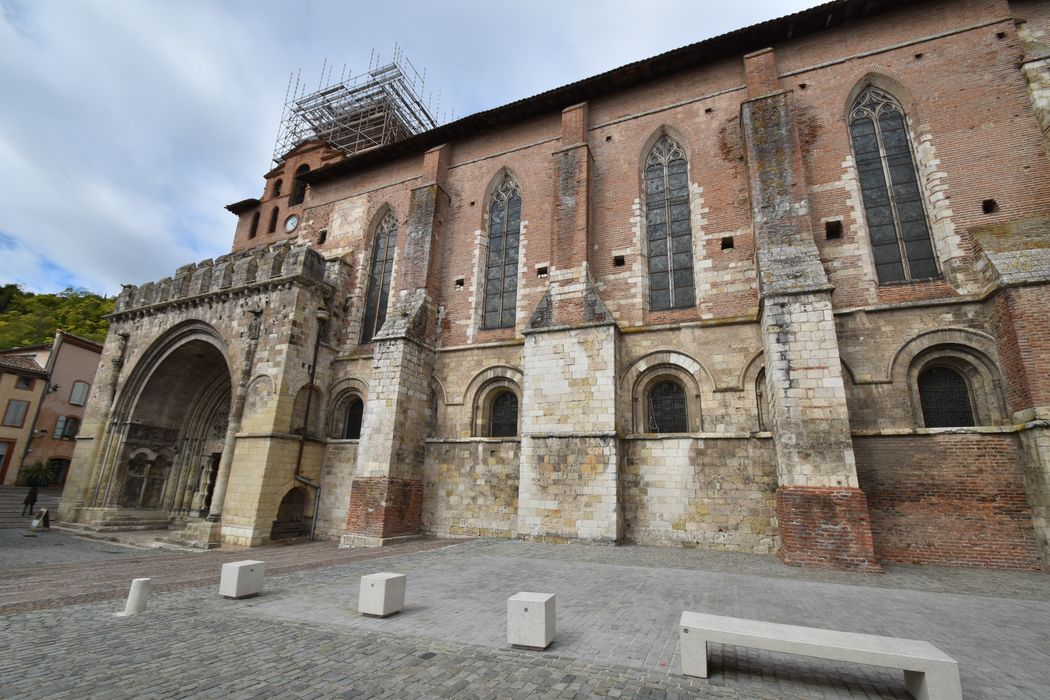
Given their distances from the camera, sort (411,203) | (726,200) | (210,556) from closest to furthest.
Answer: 1. (210,556)
2. (726,200)
3. (411,203)

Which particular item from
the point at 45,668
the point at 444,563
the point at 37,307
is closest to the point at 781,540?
the point at 444,563

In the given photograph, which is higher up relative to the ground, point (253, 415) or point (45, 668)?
point (253, 415)

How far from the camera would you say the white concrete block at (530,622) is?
14.3 feet

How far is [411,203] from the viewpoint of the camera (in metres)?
16.2

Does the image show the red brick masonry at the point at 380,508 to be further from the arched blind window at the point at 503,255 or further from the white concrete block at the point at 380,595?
the white concrete block at the point at 380,595

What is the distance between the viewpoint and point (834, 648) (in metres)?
3.48

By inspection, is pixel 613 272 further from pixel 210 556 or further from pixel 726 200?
pixel 210 556

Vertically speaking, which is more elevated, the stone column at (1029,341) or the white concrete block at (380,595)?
the stone column at (1029,341)

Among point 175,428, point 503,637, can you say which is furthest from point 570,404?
point 175,428

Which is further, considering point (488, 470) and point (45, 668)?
point (488, 470)

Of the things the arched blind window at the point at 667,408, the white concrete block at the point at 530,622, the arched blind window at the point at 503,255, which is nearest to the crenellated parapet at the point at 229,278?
the arched blind window at the point at 503,255

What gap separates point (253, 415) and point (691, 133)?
1525 cm

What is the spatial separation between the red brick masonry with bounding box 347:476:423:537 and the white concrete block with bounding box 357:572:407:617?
6.86 metres

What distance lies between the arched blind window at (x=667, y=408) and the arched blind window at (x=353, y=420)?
9.16 m
